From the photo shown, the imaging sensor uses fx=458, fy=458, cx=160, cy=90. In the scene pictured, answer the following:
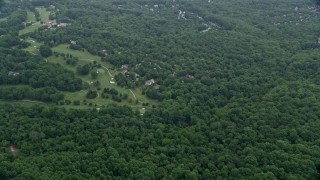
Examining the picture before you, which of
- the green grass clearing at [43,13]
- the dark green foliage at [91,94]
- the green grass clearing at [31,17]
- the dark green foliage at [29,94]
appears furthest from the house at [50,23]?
the dark green foliage at [91,94]

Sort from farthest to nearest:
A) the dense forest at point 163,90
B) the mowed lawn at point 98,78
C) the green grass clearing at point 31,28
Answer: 1. the green grass clearing at point 31,28
2. the mowed lawn at point 98,78
3. the dense forest at point 163,90

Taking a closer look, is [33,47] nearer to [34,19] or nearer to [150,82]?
[34,19]

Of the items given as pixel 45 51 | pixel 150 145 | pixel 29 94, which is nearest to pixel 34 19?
pixel 45 51

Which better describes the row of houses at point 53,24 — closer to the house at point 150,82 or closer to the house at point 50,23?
the house at point 50,23

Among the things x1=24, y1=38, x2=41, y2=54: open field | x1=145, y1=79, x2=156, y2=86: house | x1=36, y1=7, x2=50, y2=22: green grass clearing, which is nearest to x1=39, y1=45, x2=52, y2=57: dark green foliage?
x1=24, y1=38, x2=41, y2=54: open field

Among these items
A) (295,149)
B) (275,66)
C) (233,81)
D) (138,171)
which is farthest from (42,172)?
(275,66)

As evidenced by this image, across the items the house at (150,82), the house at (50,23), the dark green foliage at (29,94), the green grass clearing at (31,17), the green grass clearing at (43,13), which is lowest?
the dark green foliage at (29,94)

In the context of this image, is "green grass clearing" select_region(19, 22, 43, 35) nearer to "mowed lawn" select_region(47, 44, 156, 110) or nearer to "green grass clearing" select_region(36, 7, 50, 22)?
"green grass clearing" select_region(36, 7, 50, 22)

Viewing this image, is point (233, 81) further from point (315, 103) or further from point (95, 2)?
point (95, 2)
